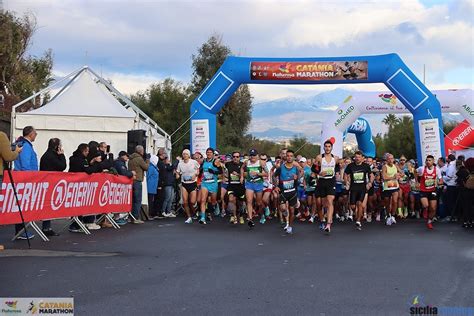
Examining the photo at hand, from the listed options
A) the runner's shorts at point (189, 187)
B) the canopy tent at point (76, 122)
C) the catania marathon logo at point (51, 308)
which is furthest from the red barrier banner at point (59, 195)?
Result: the canopy tent at point (76, 122)

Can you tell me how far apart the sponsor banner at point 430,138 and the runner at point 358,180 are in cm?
596

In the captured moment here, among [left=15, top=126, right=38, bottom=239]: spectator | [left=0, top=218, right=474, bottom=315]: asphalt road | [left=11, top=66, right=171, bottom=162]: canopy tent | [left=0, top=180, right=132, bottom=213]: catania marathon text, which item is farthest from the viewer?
[left=11, top=66, right=171, bottom=162]: canopy tent

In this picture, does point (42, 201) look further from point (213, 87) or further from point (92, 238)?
point (213, 87)

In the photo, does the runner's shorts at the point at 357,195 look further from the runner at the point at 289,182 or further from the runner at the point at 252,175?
the runner at the point at 252,175

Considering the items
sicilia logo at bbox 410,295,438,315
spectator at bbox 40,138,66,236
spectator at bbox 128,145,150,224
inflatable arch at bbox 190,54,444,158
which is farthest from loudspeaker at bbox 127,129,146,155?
sicilia logo at bbox 410,295,438,315

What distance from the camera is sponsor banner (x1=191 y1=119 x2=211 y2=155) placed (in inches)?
832

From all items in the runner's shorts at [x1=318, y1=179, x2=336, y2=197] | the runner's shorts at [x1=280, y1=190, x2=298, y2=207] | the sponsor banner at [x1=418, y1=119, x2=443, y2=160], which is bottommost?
the runner's shorts at [x1=280, y1=190, x2=298, y2=207]

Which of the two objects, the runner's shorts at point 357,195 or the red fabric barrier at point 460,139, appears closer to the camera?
the runner's shorts at point 357,195

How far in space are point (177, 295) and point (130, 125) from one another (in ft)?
44.9

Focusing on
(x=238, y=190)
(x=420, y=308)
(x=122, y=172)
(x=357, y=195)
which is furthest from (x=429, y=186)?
(x=420, y=308)

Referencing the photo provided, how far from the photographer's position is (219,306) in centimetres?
629

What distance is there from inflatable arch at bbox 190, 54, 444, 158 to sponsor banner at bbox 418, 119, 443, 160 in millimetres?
36

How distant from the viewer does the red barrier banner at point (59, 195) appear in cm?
1044

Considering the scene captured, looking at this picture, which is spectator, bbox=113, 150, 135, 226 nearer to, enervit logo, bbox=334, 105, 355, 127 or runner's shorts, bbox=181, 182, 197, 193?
runner's shorts, bbox=181, 182, 197, 193
